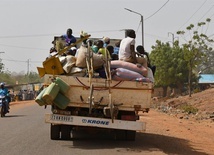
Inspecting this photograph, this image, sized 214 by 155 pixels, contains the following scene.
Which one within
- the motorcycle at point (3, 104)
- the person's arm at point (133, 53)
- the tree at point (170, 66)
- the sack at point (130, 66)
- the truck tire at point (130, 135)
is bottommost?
the truck tire at point (130, 135)

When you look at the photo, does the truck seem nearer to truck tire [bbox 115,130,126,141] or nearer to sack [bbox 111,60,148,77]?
sack [bbox 111,60,148,77]

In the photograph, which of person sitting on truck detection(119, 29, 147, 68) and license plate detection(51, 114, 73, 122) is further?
person sitting on truck detection(119, 29, 147, 68)

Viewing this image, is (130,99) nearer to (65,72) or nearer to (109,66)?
(109,66)

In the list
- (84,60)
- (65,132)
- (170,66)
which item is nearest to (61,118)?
(65,132)

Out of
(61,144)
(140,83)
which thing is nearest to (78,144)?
(61,144)

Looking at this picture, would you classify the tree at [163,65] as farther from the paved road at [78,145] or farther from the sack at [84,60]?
the sack at [84,60]

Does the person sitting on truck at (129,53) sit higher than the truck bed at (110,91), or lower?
higher

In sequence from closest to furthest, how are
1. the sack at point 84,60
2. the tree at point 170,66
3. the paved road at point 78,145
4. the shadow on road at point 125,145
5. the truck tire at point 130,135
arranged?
the paved road at point 78,145 → the shadow on road at point 125,145 → the sack at point 84,60 → the truck tire at point 130,135 → the tree at point 170,66

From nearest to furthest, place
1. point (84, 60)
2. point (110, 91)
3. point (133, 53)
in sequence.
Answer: point (110, 91) → point (84, 60) → point (133, 53)

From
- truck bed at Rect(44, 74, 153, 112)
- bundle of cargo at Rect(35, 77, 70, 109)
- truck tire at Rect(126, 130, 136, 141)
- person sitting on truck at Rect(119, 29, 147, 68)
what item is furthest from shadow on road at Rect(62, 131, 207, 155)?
person sitting on truck at Rect(119, 29, 147, 68)

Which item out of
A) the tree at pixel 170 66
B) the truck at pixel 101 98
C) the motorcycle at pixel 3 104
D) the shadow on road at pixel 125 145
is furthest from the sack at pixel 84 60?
the tree at pixel 170 66

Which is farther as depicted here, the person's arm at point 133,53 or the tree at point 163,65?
the tree at point 163,65

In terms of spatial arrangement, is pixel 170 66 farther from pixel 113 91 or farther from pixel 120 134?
pixel 113 91

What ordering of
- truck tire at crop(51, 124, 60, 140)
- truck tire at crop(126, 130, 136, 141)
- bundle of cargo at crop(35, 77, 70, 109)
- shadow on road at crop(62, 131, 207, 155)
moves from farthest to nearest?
truck tire at crop(51, 124, 60, 140) → truck tire at crop(126, 130, 136, 141) → shadow on road at crop(62, 131, 207, 155) → bundle of cargo at crop(35, 77, 70, 109)
